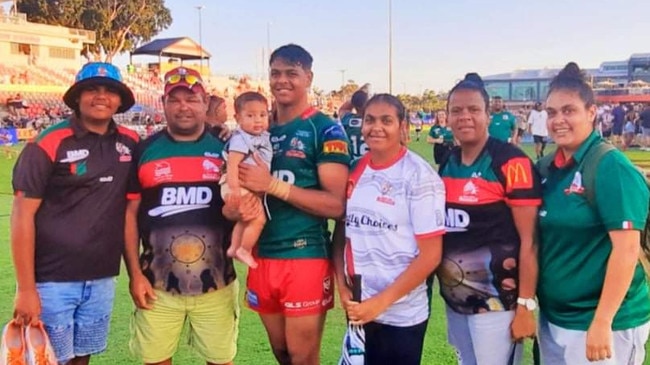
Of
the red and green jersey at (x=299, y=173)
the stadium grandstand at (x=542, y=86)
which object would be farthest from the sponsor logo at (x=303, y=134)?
the stadium grandstand at (x=542, y=86)

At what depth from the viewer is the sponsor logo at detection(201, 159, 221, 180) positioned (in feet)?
12.5

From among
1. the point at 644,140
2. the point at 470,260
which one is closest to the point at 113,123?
the point at 470,260

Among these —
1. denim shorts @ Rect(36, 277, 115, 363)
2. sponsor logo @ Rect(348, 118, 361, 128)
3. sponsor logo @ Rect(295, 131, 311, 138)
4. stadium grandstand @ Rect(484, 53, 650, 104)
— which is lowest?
denim shorts @ Rect(36, 277, 115, 363)

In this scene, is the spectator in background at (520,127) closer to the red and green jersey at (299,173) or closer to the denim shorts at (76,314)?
the red and green jersey at (299,173)

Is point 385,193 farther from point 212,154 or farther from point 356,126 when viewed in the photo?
point 356,126

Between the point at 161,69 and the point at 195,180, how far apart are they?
211 ft

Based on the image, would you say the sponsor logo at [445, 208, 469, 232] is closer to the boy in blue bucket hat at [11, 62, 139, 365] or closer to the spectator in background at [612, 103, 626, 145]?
the boy in blue bucket hat at [11, 62, 139, 365]

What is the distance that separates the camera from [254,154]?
11.6ft

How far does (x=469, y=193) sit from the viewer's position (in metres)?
3.19

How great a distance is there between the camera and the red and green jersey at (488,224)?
313 centimetres

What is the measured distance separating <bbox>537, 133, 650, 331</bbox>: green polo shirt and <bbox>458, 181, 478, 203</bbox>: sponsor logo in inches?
12.9

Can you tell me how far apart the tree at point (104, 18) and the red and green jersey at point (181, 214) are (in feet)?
200

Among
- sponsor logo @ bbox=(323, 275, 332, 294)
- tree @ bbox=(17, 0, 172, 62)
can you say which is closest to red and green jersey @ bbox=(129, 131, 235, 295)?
sponsor logo @ bbox=(323, 275, 332, 294)

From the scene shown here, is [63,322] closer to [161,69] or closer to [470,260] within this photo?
[470,260]
